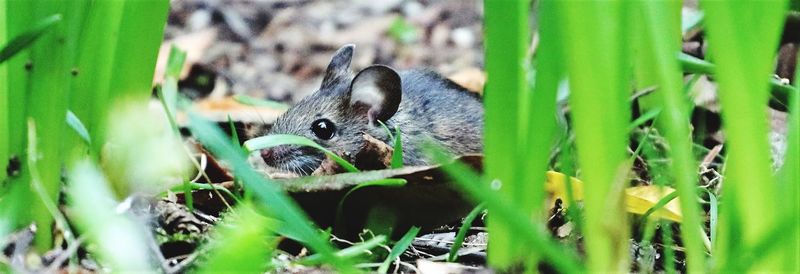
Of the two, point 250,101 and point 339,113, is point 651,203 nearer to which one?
point 250,101

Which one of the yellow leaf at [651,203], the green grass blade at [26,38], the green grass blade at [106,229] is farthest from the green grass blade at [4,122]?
the yellow leaf at [651,203]

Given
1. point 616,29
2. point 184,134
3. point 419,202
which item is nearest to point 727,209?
point 616,29

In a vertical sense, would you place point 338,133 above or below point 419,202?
below

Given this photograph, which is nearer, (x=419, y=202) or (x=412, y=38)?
(x=419, y=202)

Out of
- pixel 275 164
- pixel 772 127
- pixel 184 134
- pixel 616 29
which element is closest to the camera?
pixel 616 29

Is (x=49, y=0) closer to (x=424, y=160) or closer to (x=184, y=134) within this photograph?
(x=424, y=160)

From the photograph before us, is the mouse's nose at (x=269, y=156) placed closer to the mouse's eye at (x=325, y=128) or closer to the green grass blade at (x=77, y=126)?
the mouse's eye at (x=325, y=128)

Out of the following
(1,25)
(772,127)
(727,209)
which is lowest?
(772,127)

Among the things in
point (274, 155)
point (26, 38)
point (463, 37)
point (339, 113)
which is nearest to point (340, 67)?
point (339, 113)
